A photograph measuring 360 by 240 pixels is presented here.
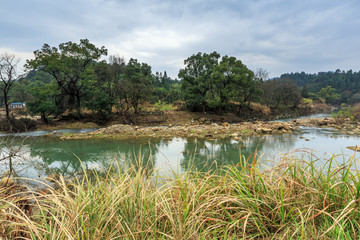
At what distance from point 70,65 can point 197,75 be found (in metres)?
10.7

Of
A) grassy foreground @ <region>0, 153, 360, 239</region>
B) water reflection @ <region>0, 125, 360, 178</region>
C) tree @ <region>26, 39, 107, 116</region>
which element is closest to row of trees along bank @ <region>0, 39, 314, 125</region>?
tree @ <region>26, 39, 107, 116</region>

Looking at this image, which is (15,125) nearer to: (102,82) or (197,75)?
(102,82)

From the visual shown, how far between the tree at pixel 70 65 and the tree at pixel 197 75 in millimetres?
7564

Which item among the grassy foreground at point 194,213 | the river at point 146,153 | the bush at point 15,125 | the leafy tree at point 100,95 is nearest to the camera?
the grassy foreground at point 194,213

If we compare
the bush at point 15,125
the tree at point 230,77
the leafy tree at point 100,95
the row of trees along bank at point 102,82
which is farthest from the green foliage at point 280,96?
the bush at point 15,125

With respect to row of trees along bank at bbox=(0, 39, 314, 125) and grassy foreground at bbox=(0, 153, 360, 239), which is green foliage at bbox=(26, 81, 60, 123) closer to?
row of trees along bank at bbox=(0, 39, 314, 125)

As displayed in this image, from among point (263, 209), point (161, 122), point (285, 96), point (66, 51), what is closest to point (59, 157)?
point (263, 209)

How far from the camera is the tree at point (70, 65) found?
13391 millimetres

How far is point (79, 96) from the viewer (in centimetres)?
1559

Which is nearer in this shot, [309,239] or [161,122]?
[309,239]

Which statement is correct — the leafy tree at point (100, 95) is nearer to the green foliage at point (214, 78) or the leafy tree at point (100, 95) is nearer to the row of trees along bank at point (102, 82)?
the row of trees along bank at point (102, 82)

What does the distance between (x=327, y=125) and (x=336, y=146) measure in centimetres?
733

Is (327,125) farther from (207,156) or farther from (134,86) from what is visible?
(134,86)

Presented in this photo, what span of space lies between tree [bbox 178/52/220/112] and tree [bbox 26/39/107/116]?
756cm
